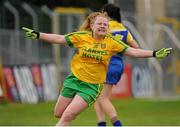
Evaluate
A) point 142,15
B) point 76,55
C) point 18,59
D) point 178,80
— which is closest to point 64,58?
point 18,59

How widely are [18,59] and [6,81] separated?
3.39 m

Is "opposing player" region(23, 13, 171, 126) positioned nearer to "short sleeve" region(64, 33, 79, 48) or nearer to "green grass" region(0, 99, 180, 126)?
"short sleeve" region(64, 33, 79, 48)

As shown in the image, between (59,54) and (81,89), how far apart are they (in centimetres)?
1523

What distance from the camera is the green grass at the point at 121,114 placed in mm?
15414

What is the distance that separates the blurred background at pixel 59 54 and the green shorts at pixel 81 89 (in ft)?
39.6

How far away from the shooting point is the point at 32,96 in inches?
914

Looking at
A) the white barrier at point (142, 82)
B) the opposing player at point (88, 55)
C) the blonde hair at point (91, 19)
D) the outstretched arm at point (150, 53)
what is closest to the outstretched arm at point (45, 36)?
the opposing player at point (88, 55)

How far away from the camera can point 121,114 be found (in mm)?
18000

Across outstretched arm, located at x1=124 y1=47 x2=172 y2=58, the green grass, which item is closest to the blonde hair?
outstretched arm, located at x1=124 y1=47 x2=172 y2=58

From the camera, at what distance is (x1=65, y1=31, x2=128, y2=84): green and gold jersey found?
1022 cm

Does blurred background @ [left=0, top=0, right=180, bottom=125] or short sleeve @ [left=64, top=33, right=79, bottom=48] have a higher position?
short sleeve @ [left=64, top=33, right=79, bottom=48]

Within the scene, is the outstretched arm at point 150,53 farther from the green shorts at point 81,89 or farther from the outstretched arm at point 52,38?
the outstretched arm at point 52,38

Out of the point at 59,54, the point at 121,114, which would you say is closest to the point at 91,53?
the point at 121,114

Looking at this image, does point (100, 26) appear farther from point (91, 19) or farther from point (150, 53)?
point (150, 53)
